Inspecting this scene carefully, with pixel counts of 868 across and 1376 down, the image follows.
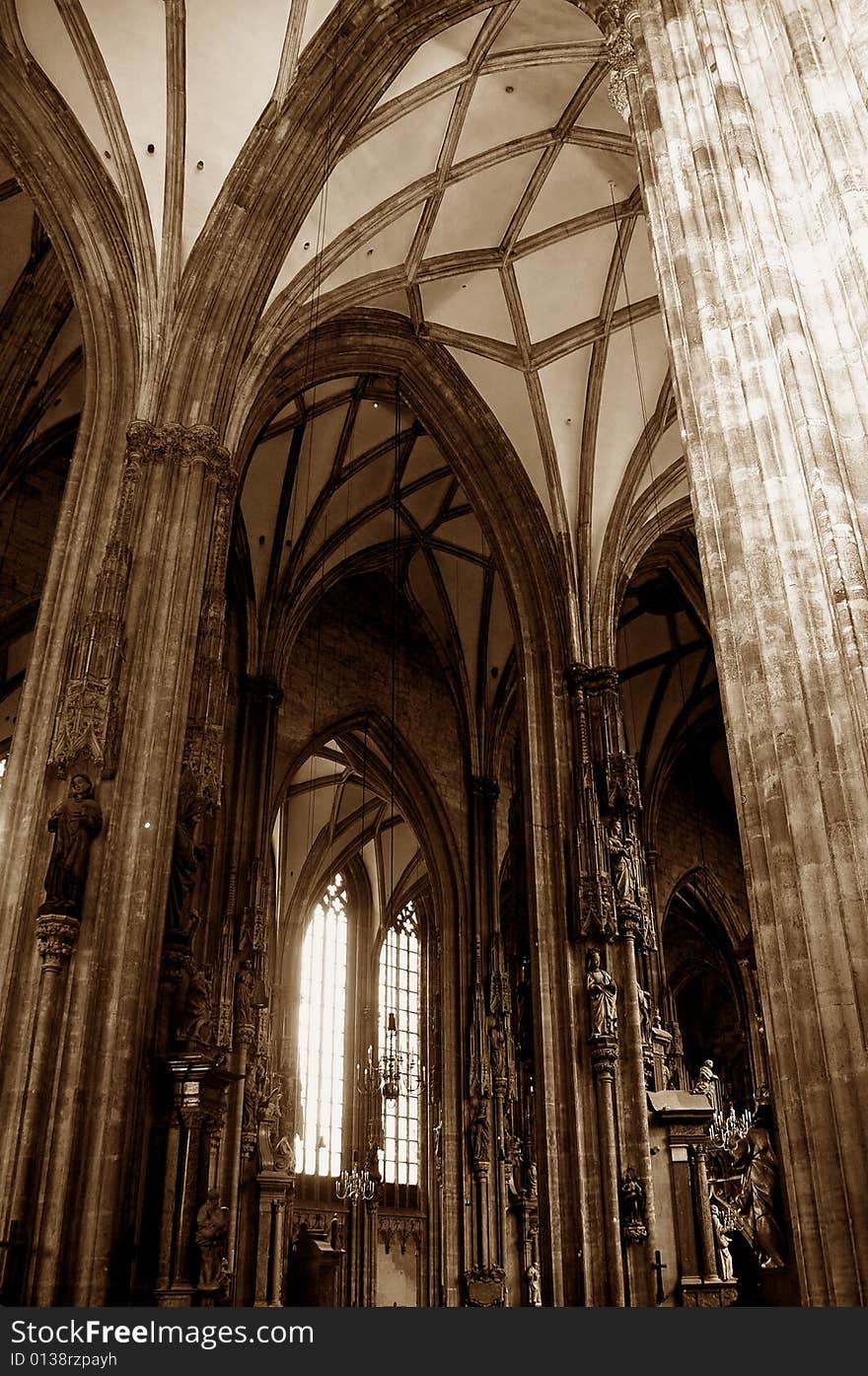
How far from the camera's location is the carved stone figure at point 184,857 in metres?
10.2

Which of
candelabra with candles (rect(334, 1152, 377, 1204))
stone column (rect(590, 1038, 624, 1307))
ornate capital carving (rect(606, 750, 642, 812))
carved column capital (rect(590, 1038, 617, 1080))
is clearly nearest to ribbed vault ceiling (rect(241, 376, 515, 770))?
ornate capital carving (rect(606, 750, 642, 812))

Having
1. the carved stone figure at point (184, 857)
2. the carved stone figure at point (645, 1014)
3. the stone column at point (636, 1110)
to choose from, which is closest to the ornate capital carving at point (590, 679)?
the stone column at point (636, 1110)

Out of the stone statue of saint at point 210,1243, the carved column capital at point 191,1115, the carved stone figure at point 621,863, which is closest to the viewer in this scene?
the stone statue of saint at point 210,1243

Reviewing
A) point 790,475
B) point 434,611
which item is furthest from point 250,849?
point 790,475

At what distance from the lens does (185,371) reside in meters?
12.3

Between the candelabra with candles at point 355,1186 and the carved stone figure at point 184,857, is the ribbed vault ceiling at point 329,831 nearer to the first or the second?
the candelabra with candles at point 355,1186

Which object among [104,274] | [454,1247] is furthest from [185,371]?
[454,1247]

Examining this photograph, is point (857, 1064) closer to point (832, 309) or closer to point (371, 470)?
point (832, 309)

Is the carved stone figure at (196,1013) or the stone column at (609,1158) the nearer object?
the carved stone figure at (196,1013)

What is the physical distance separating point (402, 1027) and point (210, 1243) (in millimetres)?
18609

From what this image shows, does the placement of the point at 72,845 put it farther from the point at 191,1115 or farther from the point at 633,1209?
the point at 633,1209

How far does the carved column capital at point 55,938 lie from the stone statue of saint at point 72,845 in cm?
7

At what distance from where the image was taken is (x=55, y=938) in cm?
916

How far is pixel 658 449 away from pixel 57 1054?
495 inches
